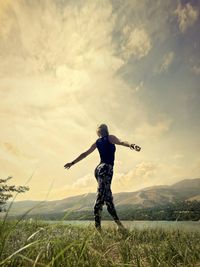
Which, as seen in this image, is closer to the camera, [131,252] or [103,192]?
[131,252]

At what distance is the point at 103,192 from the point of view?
8484mm

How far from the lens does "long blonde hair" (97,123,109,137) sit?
8.80 meters

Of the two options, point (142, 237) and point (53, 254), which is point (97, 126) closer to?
point (142, 237)

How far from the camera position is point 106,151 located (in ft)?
28.3

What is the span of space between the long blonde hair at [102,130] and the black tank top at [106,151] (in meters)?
0.18

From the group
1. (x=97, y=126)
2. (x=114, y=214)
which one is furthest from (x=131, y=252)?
(x=97, y=126)

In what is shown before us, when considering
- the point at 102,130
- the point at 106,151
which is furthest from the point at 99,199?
the point at 102,130

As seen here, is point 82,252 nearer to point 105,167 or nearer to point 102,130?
point 105,167

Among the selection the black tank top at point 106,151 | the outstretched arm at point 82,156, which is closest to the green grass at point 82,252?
the black tank top at point 106,151

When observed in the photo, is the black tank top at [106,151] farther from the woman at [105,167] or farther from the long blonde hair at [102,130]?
the long blonde hair at [102,130]

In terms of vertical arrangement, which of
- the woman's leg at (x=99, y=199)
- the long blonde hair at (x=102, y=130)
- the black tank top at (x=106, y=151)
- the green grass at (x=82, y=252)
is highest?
the long blonde hair at (x=102, y=130)

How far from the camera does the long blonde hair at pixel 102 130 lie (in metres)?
8.80

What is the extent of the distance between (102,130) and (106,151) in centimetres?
57

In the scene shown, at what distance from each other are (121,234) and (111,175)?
6.34 ft
